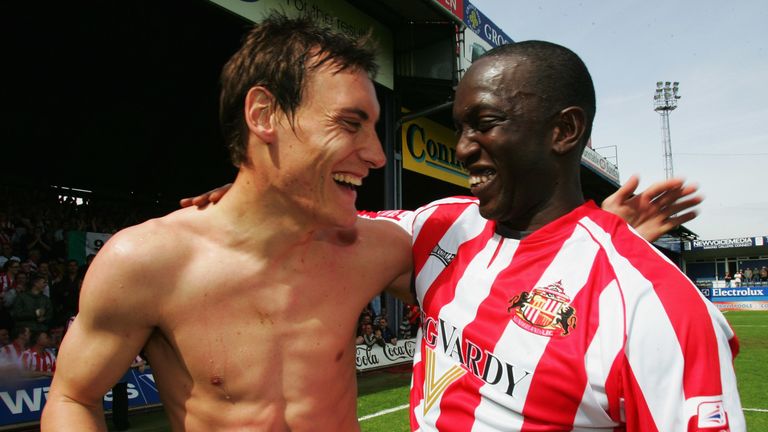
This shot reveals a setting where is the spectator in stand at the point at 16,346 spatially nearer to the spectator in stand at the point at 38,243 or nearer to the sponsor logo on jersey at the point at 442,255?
the spectator in stand at the point at 38,243

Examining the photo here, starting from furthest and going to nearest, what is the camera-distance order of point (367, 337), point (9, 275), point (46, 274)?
point (367, 337), point (46, 274), point (9, 275)

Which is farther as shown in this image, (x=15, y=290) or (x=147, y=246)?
(x=15, y=290)

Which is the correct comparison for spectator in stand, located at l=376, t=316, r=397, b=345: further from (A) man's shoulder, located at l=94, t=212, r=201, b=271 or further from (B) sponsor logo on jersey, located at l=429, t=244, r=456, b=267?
(A) man's shoulder, located at l=94, t=212, r=201, b=271

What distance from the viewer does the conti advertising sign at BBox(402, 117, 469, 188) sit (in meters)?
12.4

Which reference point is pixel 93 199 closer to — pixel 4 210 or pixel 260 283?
pixel 4 210

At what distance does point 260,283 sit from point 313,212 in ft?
0.88

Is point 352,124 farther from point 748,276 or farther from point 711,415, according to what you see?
point 748,276

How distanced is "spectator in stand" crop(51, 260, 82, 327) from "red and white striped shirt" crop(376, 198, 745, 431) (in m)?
7.82

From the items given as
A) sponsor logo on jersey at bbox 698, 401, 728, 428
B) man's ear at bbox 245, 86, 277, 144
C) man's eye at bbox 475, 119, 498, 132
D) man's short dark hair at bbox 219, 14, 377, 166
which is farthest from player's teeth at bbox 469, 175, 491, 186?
sponsor logo on jersey at bbox 698, 401, 728, 428

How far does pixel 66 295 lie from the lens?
831cm

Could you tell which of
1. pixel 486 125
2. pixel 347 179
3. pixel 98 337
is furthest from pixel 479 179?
pixel 98 337

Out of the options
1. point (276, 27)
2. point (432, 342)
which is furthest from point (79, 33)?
point (432, 342)

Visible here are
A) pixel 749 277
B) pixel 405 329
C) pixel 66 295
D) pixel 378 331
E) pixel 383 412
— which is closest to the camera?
pixel 383 412

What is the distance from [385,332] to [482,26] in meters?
8.25
